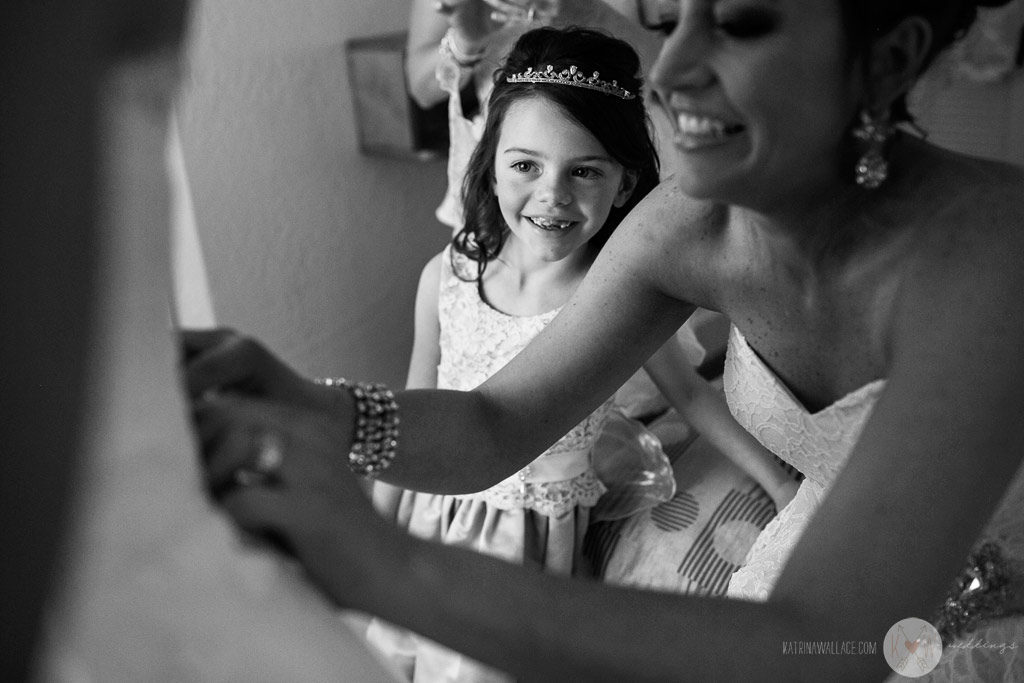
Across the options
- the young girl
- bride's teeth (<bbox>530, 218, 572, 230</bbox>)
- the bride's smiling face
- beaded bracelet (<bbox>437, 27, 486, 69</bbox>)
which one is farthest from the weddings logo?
beaded bracelet (<bbox>437, 27, 486, 69</bbox>)

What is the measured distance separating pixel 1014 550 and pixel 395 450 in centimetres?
49

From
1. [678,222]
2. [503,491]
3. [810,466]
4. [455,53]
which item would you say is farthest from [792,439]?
[455,53]

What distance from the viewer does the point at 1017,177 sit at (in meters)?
0.52

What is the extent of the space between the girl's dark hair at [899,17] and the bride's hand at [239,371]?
0.99ft

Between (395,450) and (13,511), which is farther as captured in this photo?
(395,450)

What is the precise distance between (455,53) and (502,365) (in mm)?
299

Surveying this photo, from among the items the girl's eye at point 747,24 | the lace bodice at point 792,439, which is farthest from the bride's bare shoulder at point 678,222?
the girl's eye at point 747,24

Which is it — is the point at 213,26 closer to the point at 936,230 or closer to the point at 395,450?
the point at 395,450

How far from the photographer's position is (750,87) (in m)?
0.45

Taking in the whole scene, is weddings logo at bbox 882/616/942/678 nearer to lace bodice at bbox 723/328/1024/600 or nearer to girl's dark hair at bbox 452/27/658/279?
lace bodice at bbox 723/328/1024/600

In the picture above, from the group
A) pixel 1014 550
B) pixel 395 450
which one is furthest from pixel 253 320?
pixel 1014 550

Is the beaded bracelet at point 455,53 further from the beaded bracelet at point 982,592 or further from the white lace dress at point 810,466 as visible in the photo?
the beaded bracelet at point 982,592

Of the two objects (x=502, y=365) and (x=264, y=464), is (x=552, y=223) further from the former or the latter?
(x=264, y=464)

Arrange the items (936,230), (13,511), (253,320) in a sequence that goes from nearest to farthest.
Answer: (13,511)
(936,230)
(253,320)
